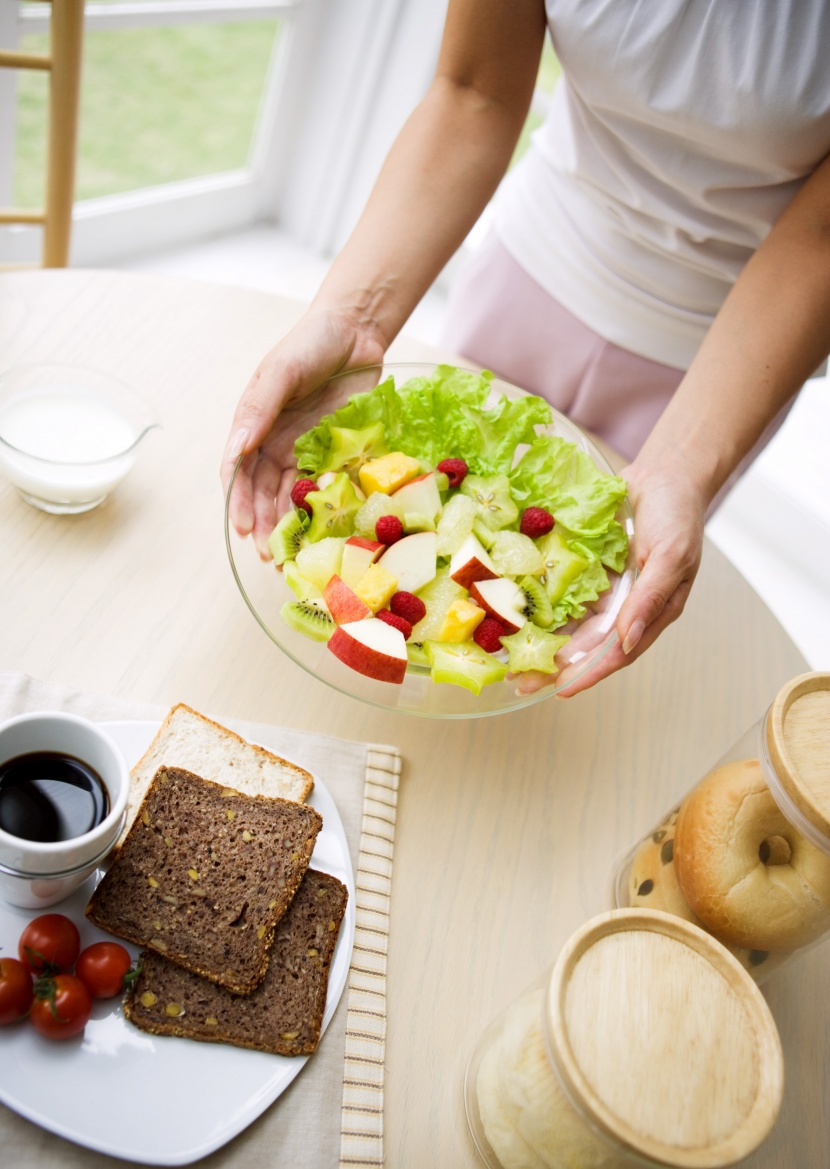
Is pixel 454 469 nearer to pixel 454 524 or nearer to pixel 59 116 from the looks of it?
pixel 454 524

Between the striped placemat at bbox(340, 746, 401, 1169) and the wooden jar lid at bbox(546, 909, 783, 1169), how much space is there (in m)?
0.25

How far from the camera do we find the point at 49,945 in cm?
79

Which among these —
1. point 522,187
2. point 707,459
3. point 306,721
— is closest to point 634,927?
point 306,721

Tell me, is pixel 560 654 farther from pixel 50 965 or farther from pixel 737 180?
pixel 737 180

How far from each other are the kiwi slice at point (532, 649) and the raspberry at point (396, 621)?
0.12m

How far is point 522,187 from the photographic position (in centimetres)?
166

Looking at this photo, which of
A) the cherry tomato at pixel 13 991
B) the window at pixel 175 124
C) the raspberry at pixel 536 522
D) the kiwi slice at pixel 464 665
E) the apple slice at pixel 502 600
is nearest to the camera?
the cherry tomato at pixel 13 991

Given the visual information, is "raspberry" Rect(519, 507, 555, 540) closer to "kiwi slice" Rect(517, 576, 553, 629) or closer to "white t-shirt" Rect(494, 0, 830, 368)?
"kiwi slice" Rect(517, 576, 553, 629)

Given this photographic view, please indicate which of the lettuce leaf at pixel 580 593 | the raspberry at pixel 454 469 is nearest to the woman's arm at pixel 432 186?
the raspberry at pixel 454 469

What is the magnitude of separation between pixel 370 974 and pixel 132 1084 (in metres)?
0.24

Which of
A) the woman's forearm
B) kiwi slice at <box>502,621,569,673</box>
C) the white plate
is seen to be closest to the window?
the woman's forearm

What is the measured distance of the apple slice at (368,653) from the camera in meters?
1.01

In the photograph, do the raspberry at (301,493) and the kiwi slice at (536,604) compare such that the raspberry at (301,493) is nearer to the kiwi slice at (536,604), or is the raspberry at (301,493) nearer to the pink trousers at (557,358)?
the kiwi slice at (536,604)

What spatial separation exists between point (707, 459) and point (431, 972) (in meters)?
0.78
